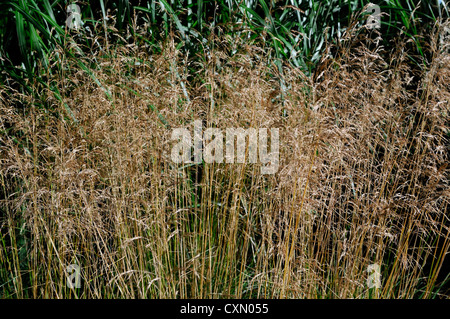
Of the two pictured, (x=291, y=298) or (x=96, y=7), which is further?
(x=96, y=7)

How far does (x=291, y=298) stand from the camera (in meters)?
1.47

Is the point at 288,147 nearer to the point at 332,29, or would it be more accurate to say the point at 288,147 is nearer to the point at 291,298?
the point at 291,298

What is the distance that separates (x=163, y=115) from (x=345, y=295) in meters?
0.92

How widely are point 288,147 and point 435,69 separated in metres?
0.63

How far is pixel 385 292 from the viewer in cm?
157

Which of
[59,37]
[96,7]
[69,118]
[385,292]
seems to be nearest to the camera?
[385,292]

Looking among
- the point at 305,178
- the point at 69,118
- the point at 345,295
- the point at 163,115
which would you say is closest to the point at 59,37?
the point at 69,118

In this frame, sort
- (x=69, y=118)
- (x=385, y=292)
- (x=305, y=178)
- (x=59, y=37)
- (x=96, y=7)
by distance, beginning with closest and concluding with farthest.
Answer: (x=305, y=178) → (x=385, y=292) → (x=69, y=118) → (x=59, y=37) → (x=96, y=7)

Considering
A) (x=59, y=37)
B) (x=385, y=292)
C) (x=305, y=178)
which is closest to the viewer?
(x=305, y=178)
